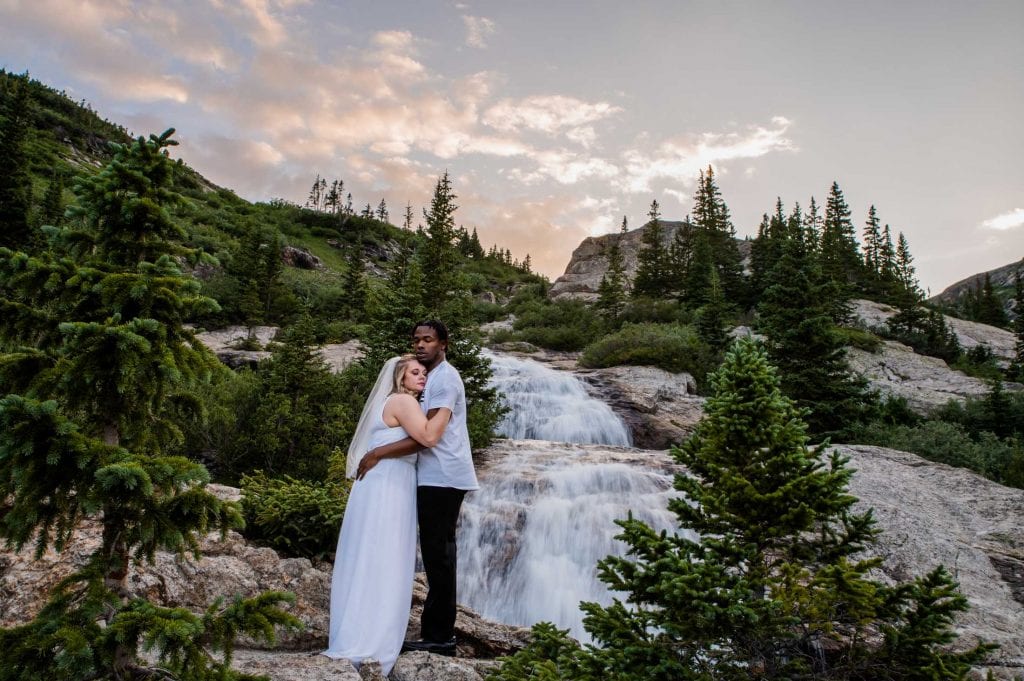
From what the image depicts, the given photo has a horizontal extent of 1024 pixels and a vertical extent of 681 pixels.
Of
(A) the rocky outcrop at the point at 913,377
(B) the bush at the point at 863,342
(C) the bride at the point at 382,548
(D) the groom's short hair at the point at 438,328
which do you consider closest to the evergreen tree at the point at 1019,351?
(A) the rocky outcrop at the point at 913,377

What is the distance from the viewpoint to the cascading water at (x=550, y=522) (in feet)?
28.6

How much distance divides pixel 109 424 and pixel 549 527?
8279 millimetres

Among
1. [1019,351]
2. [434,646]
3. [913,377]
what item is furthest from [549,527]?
[1019,351]

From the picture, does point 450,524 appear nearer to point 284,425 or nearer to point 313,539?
Answer: point 313,539

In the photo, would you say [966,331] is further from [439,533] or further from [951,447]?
[439,533]

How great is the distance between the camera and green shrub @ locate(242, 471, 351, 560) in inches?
267

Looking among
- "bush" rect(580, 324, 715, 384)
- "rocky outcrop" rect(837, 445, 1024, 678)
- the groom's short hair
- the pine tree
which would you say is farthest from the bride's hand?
"bush" rect(580, 324, 715, 384)

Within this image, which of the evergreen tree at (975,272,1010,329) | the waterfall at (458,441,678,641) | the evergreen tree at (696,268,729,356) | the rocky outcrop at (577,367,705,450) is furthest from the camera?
the evergreen tree at (975,272,1010,329)

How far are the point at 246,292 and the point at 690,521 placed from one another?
29.8m

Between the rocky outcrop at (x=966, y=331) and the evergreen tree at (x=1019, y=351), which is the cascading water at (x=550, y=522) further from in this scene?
the rocky outcrop at (x=966, y=331)

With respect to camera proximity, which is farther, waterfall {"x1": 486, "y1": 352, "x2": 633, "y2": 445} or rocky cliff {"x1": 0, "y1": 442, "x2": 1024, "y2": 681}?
waterfall {"x1": 486, "y1": 352, "x2": 633, "y2": 445}

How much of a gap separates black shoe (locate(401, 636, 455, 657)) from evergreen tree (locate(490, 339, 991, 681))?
672 mm

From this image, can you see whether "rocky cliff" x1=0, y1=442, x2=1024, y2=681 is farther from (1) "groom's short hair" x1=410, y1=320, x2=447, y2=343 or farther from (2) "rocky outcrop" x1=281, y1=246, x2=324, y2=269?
(2) "rocky outcrop" x1=281, y1=246, x2=324, y2=269

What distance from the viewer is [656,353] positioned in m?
23.6
